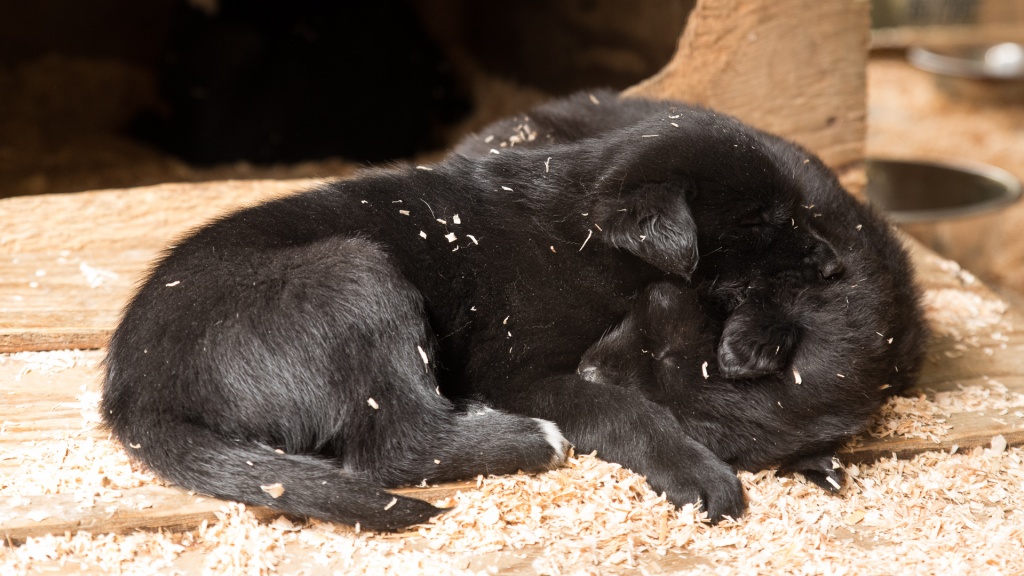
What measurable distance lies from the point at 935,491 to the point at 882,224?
881 mm

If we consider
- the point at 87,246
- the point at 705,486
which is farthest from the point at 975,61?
the point at 87,246

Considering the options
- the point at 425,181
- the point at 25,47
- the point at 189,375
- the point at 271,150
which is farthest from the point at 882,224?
the point at 25,47

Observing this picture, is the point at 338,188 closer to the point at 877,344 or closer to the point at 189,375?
the point at 189,375

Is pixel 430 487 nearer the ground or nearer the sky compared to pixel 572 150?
nearer the ground

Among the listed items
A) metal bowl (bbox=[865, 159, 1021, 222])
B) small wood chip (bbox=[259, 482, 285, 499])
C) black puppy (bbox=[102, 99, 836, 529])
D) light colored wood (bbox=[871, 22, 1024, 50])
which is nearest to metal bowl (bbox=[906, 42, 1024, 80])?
light colored wood (bbox=[871, 22, 1024, 50])

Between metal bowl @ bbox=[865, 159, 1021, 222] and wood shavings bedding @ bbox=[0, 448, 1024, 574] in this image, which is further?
metal bowl @ bbox=[865, 159, 1021, 222]

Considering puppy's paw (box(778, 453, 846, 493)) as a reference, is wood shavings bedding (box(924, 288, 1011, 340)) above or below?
below

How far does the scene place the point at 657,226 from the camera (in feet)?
8.28

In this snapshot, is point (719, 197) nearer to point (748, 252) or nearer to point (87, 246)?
point (748, 252)

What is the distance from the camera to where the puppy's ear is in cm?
251

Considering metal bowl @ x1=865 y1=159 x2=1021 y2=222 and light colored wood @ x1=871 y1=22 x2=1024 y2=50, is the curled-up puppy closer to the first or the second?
metal bowl @ x1=865 y1=159 x2=1021 y2=222

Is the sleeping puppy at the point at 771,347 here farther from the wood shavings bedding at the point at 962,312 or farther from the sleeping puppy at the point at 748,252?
the wood shavings bedding at the point at 962,312

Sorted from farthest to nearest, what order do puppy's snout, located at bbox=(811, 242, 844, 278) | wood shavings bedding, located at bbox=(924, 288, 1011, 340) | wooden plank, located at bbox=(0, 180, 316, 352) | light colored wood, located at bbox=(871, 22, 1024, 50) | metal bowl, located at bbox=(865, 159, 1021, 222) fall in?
light colored wood, located at bbox=(871, 22, 1024, 50)
metal bowl, located at bbox=(865, 159, 1021, 222)
wood shavings bedding, located at bbox=(924, 288, 1011, 340)
wooden plank, located at bbox=(0, 180, 316, 352)
puppy's snout, located at bbox=(811, 242, 844, 278)

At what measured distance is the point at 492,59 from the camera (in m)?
7.09
